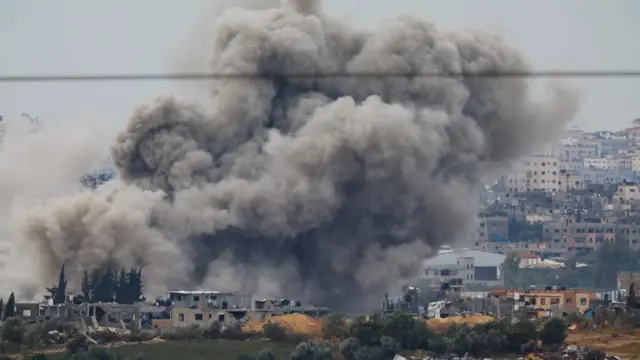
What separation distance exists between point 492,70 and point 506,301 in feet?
18.1

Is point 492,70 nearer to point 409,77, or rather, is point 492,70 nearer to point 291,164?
point 409,77

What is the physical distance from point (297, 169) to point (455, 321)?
8.59 metres

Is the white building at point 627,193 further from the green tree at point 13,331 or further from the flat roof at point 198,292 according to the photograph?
the green tree at point 13,331

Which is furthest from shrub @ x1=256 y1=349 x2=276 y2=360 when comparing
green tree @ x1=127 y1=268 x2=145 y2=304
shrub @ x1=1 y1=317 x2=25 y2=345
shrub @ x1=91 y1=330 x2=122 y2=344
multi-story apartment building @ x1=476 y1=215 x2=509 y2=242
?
multi-story apartment building @ x1=476 y1=215 x2=509 y2=242

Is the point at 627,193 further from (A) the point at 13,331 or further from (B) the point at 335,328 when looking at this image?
(A) the point at 13,331

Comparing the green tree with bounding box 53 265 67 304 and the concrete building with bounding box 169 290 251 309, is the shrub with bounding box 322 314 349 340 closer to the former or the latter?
the concrete building with bounding box 169 290 251 309

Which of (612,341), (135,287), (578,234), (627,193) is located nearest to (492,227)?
(578,234)

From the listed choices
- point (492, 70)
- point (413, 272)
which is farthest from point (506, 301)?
point (492, 70)

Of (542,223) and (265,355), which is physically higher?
(542,223)

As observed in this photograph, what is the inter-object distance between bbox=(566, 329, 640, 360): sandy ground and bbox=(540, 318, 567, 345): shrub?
6.1 inches

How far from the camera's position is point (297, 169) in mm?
44812

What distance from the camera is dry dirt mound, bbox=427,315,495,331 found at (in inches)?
1412

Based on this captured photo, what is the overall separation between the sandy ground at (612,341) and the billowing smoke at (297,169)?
23.7 ft

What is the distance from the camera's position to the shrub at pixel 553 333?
3440cm
